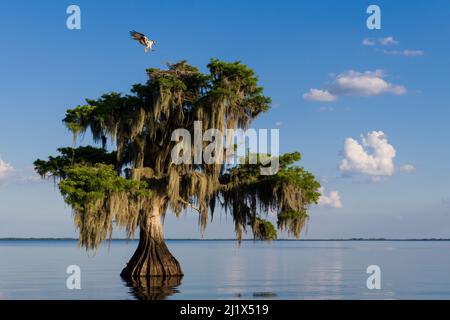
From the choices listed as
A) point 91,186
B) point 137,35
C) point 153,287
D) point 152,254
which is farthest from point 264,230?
point 137,35

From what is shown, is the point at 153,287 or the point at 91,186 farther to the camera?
the point at 153,287

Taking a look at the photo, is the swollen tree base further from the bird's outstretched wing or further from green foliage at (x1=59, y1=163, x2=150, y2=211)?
the bird's outstretched wing

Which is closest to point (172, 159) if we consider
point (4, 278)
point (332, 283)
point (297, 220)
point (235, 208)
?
point (235, 208)

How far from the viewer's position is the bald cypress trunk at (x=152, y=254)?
3291 cm

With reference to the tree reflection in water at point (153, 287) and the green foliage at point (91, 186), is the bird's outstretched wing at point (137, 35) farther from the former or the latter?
the tree reflection in water at point (153, 287)

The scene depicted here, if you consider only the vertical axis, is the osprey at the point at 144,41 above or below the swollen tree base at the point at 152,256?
above

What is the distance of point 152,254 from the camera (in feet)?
108

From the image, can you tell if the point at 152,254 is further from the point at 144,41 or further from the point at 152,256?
the point at 144,41

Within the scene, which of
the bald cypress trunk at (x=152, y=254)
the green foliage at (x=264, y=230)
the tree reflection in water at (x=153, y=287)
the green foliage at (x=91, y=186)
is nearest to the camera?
the tree reflection in water at (x=153, y=287)

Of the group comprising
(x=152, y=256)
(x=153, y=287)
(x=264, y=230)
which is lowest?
(x=153, y=287)

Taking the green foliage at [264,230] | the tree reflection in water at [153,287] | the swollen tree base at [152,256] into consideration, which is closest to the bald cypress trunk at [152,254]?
the swollen tree base at [152,256]

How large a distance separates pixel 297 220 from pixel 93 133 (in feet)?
34.3

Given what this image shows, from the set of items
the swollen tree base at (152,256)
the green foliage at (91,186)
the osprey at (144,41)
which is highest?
the osprey at (144,41)

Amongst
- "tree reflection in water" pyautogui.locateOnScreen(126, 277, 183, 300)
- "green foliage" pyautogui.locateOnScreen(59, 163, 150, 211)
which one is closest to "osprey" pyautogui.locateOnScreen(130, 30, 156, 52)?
"green foliage" pyautogui.locateOnScreen(59, 163, 150, 211)
